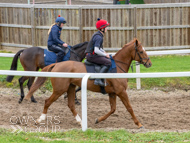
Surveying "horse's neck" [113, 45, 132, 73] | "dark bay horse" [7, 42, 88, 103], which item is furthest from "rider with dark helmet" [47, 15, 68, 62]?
"horse's neck" [113, 45, 132, 73]

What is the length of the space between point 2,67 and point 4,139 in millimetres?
6726

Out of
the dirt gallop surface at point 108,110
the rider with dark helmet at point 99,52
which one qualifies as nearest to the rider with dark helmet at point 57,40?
the dirt gallop surface at point 108,110

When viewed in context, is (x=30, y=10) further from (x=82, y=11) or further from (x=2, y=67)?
(x=2, y=67)

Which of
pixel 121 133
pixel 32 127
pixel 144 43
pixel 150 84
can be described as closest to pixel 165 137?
pixel 121 133

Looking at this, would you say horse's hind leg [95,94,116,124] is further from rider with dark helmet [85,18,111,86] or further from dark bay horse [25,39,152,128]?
rider with dark helmet [85,18,111,86]

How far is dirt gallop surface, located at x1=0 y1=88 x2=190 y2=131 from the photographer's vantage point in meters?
7.88

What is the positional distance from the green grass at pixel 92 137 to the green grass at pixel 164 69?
15.0ft

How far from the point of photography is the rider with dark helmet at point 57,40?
10.0 meters

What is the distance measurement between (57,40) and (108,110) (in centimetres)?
235

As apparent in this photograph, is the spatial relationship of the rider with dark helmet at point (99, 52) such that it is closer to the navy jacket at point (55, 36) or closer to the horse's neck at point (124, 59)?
the horse's neck at point (124, 59)

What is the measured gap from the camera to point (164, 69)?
12.3 meters

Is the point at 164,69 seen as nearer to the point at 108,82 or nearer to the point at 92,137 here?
the point at 108,82

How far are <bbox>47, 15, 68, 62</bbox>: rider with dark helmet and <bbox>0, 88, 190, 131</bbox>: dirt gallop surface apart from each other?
1.36 meters

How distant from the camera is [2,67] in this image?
12703 millimetres
